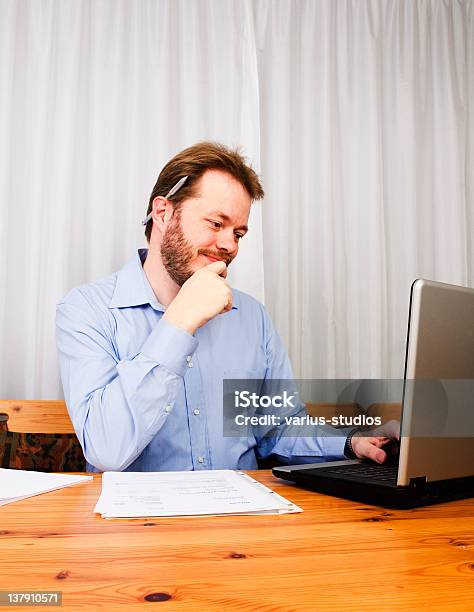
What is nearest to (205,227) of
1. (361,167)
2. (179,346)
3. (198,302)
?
(198,302)

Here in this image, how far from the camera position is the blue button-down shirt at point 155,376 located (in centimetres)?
104

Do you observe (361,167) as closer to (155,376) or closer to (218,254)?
(218,254)

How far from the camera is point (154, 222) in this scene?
5.08 ft

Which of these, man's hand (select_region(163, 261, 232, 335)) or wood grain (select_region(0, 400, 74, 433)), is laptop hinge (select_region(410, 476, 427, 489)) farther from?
wood grain (select_region(0, 400, 74, 433))

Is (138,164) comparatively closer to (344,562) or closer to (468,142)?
(468,142)

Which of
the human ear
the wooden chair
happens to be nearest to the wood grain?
the wooden chair

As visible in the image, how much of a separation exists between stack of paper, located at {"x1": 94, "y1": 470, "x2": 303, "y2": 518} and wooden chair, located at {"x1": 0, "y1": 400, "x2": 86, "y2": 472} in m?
0.65

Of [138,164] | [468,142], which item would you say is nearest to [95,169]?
[138,164]

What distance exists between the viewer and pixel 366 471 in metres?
0.93

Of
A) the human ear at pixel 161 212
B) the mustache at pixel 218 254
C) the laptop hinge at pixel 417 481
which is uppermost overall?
the human ear at pixel 161 212

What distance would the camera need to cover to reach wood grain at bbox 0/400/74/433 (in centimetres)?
153

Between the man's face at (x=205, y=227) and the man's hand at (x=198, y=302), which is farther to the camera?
the man's face at (x=205, y=227)

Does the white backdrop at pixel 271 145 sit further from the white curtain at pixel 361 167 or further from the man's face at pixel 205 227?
the man's face at pixel 205 227

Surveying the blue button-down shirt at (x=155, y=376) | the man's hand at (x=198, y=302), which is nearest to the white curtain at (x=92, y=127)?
the blue button-down shirt at (x=155, y=376)
